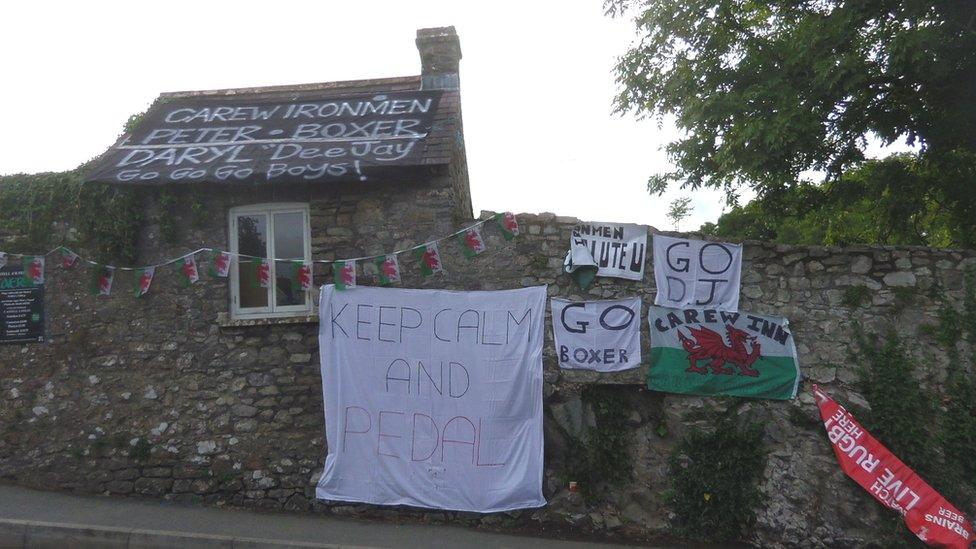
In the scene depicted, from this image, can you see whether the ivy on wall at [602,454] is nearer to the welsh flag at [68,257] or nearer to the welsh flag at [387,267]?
the welsh flag at [387,267]

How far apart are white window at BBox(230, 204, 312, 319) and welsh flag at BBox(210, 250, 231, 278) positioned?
0.87 feet

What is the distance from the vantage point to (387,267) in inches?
308

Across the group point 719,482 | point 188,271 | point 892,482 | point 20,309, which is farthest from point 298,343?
point 892,482

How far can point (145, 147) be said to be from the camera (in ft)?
28.4

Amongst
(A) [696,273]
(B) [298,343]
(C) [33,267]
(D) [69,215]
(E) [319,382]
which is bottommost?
(E) [319,382]

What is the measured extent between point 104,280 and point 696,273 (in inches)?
246

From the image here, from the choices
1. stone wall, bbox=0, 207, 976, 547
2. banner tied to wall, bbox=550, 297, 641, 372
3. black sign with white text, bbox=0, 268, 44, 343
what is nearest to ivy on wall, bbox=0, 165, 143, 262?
stone wall, bbox=0, 207, 976, 547

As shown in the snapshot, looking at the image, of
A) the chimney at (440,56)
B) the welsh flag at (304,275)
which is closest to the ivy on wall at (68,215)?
the welsh flag at (304,275)

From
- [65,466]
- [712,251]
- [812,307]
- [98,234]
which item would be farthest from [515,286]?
[65,466]

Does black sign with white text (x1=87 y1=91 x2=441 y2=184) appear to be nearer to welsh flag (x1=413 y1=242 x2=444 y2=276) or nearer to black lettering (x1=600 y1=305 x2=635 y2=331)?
welsh flag (x1=413 y1=242 x2=444 y2=276)

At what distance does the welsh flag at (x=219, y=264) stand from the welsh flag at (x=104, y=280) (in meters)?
1.20

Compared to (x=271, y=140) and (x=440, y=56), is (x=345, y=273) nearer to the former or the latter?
(x=271, y=140)

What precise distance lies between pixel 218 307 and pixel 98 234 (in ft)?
5.15

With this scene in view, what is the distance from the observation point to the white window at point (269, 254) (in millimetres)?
8180
